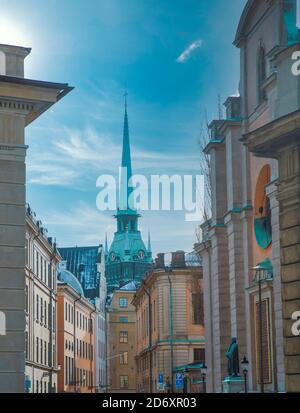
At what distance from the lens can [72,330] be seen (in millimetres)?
22625

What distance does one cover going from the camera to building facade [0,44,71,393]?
9.47 m

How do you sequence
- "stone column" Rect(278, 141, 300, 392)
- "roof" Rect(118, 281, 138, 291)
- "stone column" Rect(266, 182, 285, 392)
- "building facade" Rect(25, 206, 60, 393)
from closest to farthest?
"stone column" Rect(278, 141, 300, 392) → "stone column" Rect(266, 182, 285, 392) → "building facade" Rect(25, 206, 60, 393) → "roof" Rect(118, 281, 138, 291)

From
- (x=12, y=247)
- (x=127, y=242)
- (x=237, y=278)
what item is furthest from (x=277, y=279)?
(x=12, y=247)

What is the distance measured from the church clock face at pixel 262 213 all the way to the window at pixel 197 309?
289 inches

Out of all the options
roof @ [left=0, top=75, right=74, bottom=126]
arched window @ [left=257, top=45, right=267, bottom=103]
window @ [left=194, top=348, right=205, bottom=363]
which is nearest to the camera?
roof @ [left=0, top=75, right=74, bottom=126]

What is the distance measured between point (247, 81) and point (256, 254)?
2.59m

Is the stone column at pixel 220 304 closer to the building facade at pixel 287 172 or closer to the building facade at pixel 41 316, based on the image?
the building facade at pixel 41 316

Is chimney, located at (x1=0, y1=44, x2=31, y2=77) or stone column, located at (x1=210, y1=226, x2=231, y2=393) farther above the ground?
chimney, located at (x1=0, y1=44, x2=31, y2=77)

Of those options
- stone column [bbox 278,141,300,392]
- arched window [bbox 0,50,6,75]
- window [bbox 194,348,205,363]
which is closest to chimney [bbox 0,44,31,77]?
arched window [bbox 0,50,6,75]

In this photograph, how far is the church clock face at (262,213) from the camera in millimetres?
14585

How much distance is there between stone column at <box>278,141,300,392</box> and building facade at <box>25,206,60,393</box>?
10.1 metres

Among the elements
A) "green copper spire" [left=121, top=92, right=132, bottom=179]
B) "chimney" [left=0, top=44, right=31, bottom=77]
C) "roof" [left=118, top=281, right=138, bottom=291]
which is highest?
"chimney" [left=0, top=44, right=31, bottom=77]

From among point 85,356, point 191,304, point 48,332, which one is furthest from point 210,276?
point 191,304

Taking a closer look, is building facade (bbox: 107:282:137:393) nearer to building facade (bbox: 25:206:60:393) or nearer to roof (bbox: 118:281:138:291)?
roof (bbox: 118:281:138:291)
